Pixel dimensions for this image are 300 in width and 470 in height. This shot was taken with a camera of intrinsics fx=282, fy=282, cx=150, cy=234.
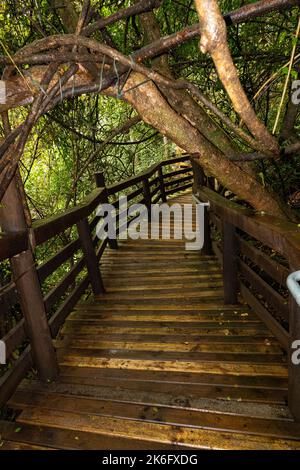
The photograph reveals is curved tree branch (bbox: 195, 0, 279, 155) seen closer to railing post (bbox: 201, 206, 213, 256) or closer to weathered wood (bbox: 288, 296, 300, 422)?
weathered wood (bbox: 288, 296, 300, 422)

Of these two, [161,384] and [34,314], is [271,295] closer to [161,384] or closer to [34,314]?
[161,384]

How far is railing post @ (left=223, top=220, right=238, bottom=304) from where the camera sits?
2.75 meters

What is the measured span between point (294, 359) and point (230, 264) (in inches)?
54.2

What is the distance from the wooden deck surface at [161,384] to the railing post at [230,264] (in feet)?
0.52

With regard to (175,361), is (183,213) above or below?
above

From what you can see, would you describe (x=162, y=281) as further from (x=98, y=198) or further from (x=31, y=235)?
(x=31, y=235)

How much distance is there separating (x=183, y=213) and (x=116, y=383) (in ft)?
18.1

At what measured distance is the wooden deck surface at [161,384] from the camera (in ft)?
5.35

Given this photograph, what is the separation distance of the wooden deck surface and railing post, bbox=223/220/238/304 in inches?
6.3

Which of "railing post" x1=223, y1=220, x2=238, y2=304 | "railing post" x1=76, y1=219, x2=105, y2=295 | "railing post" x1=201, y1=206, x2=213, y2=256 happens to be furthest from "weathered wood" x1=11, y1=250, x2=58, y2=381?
"railing post" x1=201, y1=206, x2=213, y2=256

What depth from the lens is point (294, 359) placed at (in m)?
1.53

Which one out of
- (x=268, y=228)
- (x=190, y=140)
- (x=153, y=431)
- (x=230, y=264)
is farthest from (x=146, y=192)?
(x=153, y=431)
